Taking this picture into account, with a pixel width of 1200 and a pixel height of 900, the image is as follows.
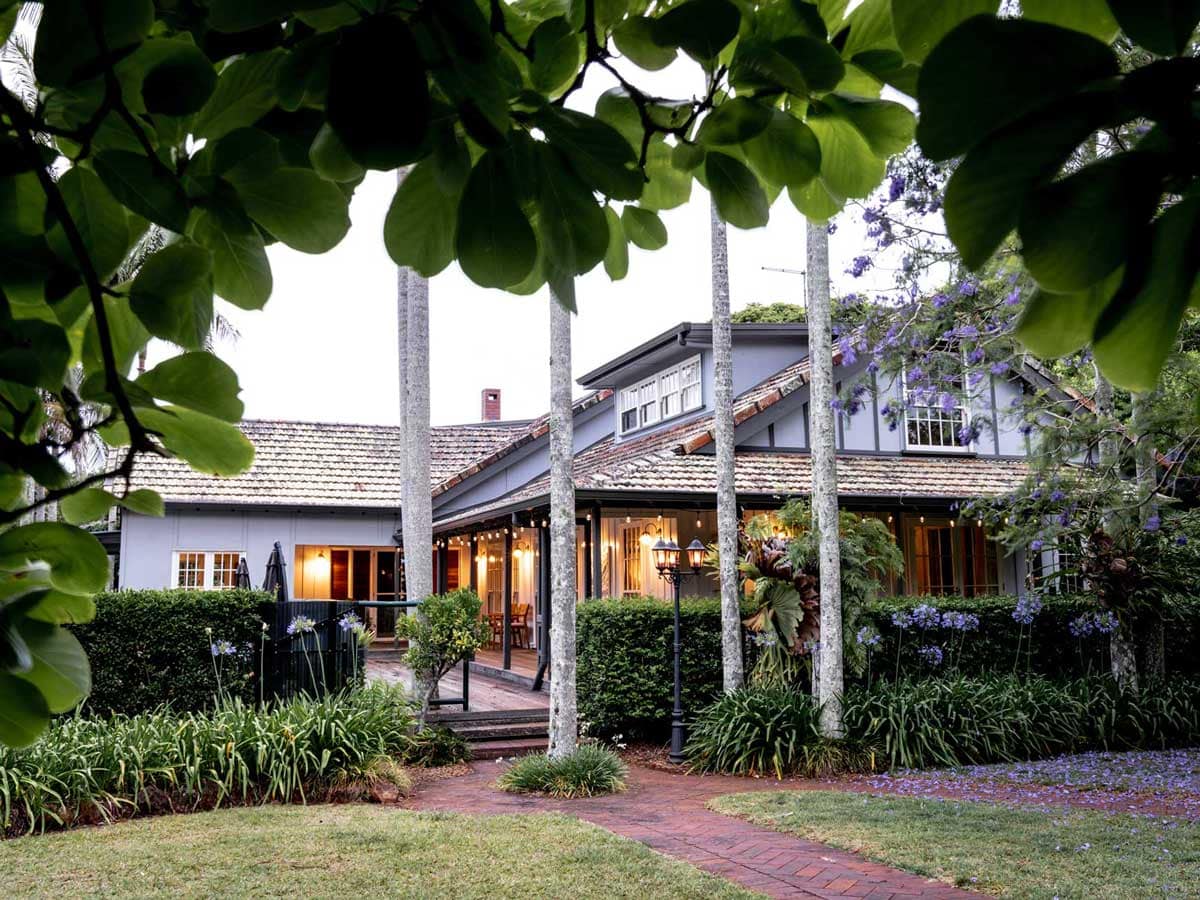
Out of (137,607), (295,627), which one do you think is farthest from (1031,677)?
(137,607)

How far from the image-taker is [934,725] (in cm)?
1012

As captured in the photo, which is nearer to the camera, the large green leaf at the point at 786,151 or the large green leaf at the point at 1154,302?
the large green leaf at the point at 1154,302

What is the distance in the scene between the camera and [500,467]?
20.5 metres

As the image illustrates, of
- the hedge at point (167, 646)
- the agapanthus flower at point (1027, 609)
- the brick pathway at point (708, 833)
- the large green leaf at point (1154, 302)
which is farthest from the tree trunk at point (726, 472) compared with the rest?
the large green leaf at point (1154, 302)

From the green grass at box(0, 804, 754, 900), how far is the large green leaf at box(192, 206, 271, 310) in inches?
199

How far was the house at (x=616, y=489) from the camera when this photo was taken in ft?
49.0

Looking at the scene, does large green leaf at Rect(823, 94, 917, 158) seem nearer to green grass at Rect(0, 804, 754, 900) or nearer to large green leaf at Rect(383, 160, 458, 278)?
large green leaf at Rect(383, 160, 458, 278)

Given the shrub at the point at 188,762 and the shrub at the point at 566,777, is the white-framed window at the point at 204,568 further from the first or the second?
the shrub at the point at 566,777

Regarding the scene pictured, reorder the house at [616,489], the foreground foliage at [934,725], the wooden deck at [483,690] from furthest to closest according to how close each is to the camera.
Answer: the house at [616,489] → the wooden deck at [483,690] → the foreground foliage at [934,725]

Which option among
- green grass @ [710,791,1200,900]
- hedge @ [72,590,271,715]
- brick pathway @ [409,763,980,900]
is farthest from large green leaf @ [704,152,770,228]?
hedge @ [72,590,271,715]

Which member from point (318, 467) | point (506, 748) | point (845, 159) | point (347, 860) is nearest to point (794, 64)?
point (845, 159)

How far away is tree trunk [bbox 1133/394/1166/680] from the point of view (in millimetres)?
10031

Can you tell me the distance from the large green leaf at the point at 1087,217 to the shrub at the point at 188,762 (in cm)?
822

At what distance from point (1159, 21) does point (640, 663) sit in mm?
11006
